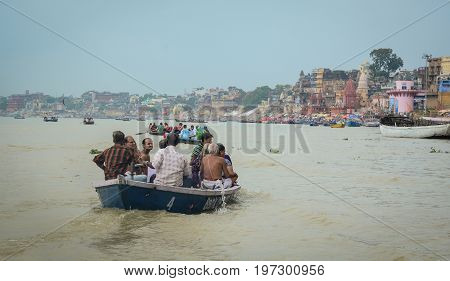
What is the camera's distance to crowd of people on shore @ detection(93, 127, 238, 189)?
34.6ft

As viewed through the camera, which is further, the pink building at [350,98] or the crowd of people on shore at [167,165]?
the pink building at [350,98]

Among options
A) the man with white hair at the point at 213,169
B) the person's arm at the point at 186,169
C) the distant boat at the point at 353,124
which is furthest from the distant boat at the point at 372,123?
the person's arm at the point at 186,169

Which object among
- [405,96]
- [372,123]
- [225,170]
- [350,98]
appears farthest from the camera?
[350,98]

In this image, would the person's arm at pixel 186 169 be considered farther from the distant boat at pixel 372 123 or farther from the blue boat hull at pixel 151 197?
the distant boat at pixel 372 123

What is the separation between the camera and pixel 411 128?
5191cm

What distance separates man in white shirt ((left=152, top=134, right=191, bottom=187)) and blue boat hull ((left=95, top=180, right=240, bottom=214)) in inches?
10.4

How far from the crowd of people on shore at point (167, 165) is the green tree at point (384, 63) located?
162 meters

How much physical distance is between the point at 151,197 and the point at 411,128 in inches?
1797

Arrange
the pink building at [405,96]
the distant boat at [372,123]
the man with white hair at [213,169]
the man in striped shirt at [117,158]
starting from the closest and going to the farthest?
1. the man in striped shirt at [117,158]
2. the man with white hair at [213,169]
3. the pink building at [405,96]
4. the distant boat at [372,123]

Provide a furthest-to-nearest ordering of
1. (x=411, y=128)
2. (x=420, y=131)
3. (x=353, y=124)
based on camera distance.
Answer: (x=353, y=124) → (x=411, y=128) → (x=420, y=131)

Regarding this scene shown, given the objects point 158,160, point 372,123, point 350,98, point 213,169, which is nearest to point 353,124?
point 372,123

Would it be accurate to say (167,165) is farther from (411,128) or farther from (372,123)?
(372,123)

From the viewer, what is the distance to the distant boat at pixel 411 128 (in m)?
49.7

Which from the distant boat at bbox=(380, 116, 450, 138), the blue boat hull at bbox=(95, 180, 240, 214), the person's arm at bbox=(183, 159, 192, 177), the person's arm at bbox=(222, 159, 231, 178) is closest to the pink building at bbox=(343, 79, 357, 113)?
the distant boat at bbox=(380, 116, 450, 138)
